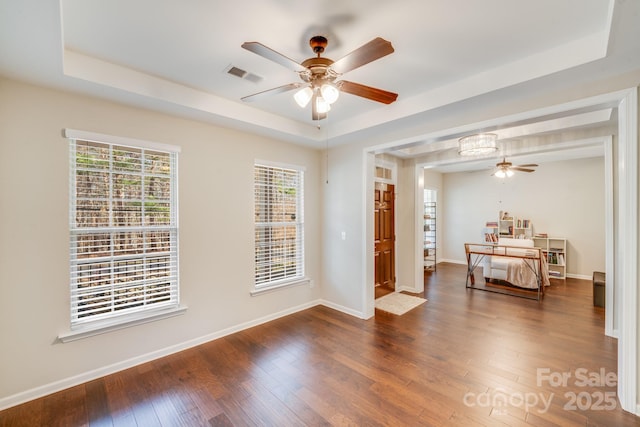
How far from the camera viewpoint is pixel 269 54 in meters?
1.62

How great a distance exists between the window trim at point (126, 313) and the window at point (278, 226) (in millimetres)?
1027

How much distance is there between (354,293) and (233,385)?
2130mm

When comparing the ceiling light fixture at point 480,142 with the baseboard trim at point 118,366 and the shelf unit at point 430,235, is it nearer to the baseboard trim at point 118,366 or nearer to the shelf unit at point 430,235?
the baseboard trim at point 118,366

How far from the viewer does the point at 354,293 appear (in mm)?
4070

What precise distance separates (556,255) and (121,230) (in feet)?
27.5

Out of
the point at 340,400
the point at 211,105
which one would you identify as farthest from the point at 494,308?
the point at 211,105

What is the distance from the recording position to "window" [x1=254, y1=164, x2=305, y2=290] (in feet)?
12.5

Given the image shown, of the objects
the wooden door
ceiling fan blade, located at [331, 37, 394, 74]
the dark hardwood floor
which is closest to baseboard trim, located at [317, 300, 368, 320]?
the dark hardwood floor

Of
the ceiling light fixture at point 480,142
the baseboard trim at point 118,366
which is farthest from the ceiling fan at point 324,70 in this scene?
the baseboard trim at point 118,366

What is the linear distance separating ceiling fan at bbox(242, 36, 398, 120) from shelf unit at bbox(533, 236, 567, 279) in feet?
22.1

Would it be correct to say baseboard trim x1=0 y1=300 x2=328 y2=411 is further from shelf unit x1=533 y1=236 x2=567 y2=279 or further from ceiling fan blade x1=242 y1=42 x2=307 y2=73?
shelf unit x1=533 y1=236 x2=567 y2=279

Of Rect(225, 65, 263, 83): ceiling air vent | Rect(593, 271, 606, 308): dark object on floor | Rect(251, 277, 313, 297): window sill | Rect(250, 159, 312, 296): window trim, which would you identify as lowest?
Rect(593, 271, 606, 308): dark object on floor

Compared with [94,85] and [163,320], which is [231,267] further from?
[94,85]

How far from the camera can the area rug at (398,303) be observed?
4273 millimetres
